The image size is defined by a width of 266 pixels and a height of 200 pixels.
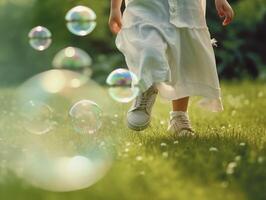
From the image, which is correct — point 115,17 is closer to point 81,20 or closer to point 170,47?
point 170,47

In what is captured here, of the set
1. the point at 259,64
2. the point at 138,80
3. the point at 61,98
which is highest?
the point at 138,80

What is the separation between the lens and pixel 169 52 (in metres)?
4.33

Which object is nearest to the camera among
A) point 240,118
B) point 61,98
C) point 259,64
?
point 240,118

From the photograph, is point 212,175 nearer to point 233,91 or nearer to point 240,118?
point 240,118

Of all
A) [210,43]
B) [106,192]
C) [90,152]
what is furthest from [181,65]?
[106,192]

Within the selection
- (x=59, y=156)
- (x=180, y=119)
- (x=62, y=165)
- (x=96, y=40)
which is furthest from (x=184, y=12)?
(x=96, y=40)

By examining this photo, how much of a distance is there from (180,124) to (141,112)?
285 millimetres

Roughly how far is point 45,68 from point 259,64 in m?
3.03

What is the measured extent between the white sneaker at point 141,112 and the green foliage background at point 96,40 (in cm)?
535

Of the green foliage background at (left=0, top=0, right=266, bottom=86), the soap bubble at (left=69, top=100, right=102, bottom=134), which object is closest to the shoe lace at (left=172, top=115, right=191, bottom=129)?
the soap bubble at (left=69, top=100, right=102, bottom=134)

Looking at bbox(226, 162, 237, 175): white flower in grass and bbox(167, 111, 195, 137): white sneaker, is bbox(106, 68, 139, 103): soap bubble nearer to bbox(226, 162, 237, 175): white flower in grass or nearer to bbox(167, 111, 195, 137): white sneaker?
bbox(167, 111, 195, 137): white sneaker

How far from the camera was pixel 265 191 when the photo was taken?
9.66ft

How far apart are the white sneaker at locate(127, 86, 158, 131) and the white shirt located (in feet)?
1.44

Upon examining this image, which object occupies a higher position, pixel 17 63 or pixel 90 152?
pixel 90 152
